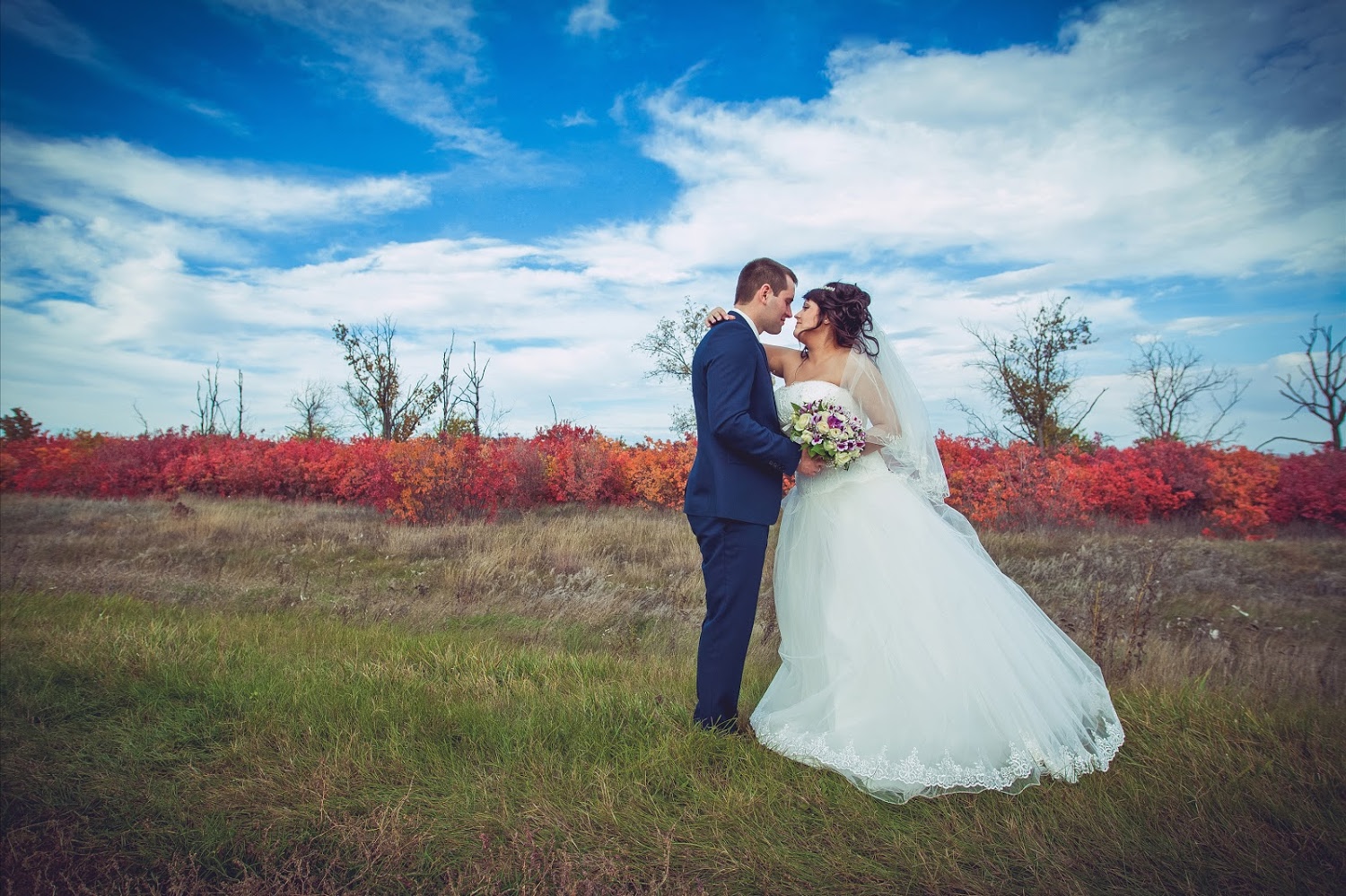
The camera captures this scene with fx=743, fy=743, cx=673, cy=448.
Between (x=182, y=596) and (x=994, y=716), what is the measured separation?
790 cm

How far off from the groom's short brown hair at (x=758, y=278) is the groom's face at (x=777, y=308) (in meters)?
0.03

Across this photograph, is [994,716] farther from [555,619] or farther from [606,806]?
[555,619]

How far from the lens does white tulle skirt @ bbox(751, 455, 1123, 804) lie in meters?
3.37

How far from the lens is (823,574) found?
3844 mm

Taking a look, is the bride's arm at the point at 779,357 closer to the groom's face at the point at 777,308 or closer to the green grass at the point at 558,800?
the groom's face at the point at 777,308

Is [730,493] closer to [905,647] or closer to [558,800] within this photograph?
[905,647]

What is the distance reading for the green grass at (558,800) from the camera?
2.81 metres

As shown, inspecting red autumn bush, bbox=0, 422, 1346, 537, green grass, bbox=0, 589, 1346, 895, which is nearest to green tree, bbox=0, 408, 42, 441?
red autumn bush, bbox=0, 422, 1346, 537

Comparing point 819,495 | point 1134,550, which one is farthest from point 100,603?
point 1134,550

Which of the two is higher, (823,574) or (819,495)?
(819,495)

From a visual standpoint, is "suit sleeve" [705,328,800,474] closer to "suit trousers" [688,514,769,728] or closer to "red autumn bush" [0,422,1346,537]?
"suit trousers" [688,514,769,728]

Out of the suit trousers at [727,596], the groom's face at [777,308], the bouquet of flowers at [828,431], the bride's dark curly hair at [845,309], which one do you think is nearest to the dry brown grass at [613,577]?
the suit trousers at [727,596]

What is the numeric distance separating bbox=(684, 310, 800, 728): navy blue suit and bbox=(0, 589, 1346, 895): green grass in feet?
1.34

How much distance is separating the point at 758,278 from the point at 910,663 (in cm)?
207
